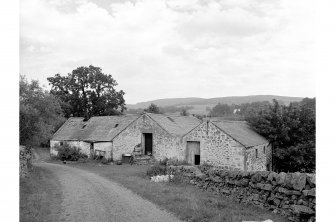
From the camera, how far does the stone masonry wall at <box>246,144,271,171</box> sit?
839 inches

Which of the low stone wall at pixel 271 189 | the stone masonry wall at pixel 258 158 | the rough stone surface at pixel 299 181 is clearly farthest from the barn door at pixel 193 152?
the rough stone surface at pixel 299 181

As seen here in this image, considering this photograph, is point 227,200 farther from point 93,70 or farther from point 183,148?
point 93,70

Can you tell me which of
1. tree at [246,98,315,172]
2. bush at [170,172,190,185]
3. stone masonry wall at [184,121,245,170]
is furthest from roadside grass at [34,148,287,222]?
tree at [246,98,315,172]

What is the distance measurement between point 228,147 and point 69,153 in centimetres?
1791

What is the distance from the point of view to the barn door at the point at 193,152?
24672 mm

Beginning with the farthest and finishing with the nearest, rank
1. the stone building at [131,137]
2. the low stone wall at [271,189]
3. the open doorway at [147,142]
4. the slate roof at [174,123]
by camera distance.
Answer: the open doorway at [147,142] → the slate roof at [174,123] → the stone building at [131,137] → the low stone wall at [271,189]

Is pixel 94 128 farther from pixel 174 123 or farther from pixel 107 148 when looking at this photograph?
pixel 174 123

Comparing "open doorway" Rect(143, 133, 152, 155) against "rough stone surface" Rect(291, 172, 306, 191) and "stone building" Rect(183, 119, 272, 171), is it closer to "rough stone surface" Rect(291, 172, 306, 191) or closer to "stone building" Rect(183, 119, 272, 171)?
"stone building" Rect(183, 119, 272, 171)

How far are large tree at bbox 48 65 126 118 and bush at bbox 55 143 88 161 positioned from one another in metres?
17.1

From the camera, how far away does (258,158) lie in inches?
891

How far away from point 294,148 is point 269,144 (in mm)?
2031

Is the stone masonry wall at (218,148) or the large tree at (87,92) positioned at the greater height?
the large tree at (87,92)

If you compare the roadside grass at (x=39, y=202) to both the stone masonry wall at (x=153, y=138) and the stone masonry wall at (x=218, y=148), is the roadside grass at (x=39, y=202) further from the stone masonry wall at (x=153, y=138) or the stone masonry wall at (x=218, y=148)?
the stone masonry wall at (x=153, y=138)

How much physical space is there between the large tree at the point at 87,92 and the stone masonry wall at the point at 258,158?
3069cm
